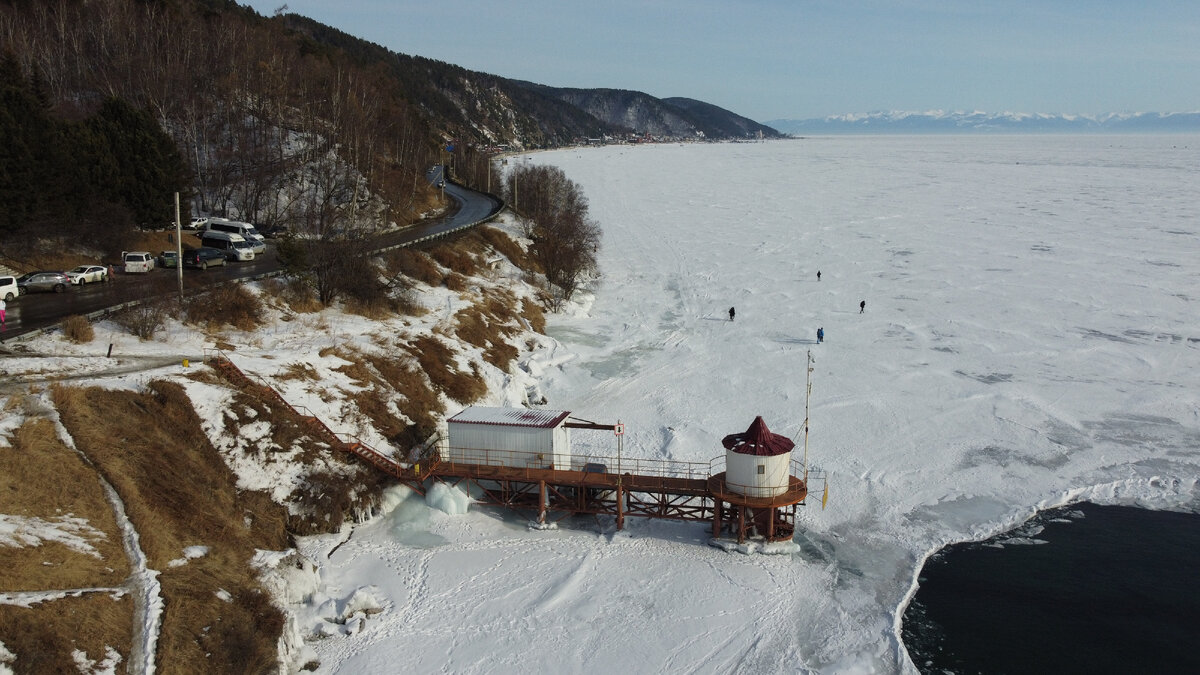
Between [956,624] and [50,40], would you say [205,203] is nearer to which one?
[50,40]

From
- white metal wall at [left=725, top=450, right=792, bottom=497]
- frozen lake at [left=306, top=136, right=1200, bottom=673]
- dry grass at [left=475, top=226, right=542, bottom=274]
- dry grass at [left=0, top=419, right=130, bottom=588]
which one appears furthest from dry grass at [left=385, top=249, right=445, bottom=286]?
white metal wall at [left=725, top=450, right=792, bottom=497]

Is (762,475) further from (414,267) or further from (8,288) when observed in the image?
(8,288)

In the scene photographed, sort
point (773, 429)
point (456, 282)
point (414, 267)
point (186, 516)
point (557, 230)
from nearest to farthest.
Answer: point (186, 516) → point (773, 429) → point (414, 267) → point (456, 282) → point (557, 230)

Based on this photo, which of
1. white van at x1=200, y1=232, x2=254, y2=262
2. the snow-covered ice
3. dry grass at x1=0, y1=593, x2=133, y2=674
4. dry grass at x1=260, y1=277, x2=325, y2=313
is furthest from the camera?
white van at x1=200, y1=232, x2=254, y2=262

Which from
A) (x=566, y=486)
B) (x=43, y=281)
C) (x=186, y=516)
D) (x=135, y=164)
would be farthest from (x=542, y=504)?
(x=135, y=164)

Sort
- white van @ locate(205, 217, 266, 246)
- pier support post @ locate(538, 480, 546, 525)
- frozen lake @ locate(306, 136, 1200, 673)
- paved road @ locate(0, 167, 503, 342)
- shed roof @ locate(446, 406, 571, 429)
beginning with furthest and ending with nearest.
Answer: white van @ locate(205, 217, 266, 246) < paved road @ locate(0, 167, 503, 342) < shed roof @ locate(446, 406, 571, 429) < pier support post @ locate(538, 480, 546, 525) < frozen lake @ locate(306, 136, 1200, 673)

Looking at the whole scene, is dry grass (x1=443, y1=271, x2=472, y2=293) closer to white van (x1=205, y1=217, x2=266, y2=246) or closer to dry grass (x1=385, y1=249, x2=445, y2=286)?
dry grass (x1=385, y1=249, x2=445, y2=286)
